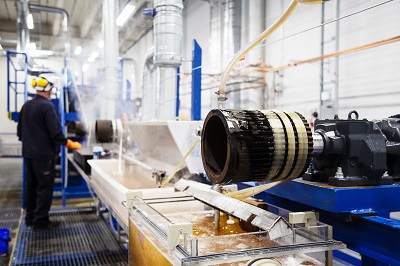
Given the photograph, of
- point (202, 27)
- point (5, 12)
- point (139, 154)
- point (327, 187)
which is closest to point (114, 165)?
point (139, 154)

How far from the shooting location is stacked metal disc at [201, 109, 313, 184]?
801 mm

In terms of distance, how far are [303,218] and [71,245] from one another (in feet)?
7.70

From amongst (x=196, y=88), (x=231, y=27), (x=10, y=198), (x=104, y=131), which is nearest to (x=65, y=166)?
(x=10, y=198)

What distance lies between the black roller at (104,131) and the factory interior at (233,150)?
2cm

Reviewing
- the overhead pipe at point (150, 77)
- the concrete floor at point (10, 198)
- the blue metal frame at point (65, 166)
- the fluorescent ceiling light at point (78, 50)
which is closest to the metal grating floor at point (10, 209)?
the concrete floor at point (10, 198)

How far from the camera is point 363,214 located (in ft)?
3.01

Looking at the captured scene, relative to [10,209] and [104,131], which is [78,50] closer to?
[10,209]

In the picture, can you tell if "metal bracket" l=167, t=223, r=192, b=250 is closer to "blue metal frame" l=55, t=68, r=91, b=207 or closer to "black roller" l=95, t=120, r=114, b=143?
"black roller" l=95, t=120, r=114, b=143

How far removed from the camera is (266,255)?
2.46ft

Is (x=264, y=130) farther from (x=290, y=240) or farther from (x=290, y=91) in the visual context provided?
(x=290, y=91)

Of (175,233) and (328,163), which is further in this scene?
(328,163)

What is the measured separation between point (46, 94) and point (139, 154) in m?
1.10

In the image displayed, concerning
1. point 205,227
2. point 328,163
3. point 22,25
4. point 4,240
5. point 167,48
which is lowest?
point 4,240

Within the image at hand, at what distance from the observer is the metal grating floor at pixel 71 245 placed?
8.07ft
